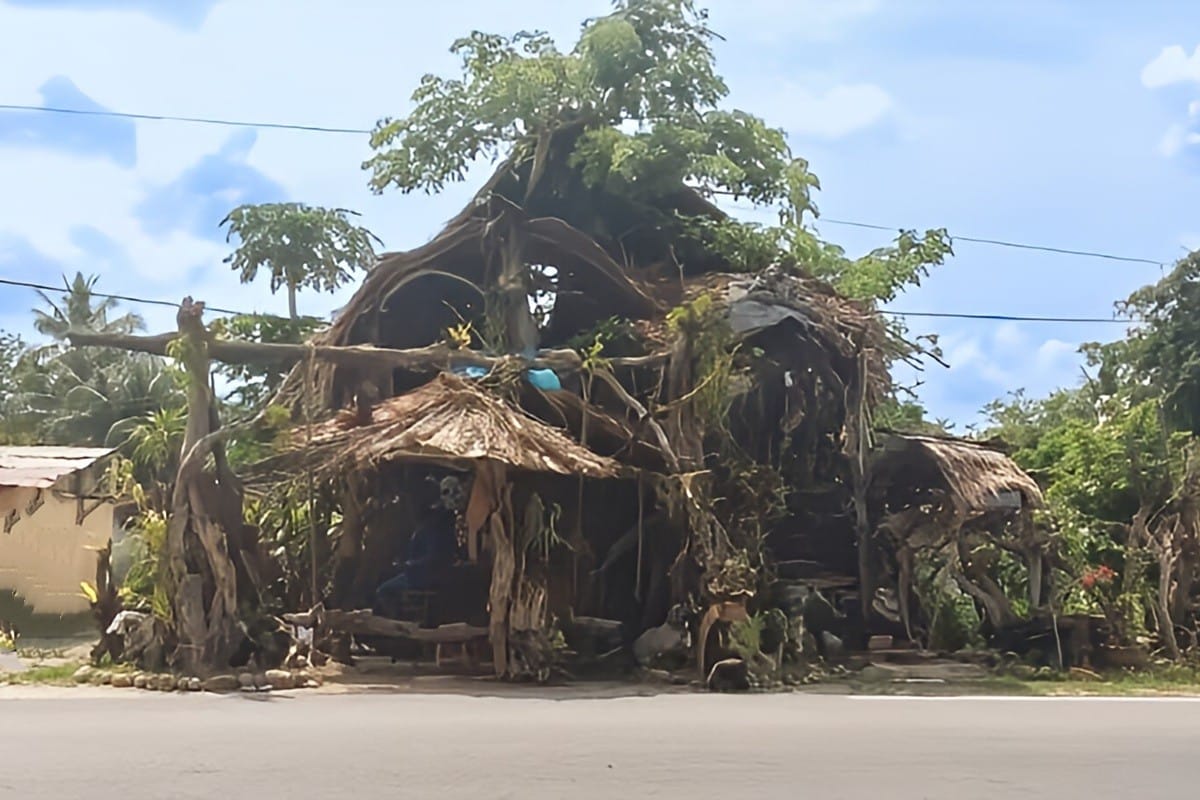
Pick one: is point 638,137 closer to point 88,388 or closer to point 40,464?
point 40,464

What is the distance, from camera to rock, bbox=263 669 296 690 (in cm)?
1034

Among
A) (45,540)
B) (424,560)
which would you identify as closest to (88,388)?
(45,540)

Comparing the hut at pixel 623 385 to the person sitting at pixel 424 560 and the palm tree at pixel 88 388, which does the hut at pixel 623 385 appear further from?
the palm tree at pixel 88 388

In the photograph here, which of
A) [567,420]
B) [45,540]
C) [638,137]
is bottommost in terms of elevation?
[45,540]

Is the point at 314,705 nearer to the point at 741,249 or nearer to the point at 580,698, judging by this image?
the point at 580,698

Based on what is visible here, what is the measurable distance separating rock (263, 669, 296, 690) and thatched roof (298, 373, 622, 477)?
1853mm

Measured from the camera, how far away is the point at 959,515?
13750mm

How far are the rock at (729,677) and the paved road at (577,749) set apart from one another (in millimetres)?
915

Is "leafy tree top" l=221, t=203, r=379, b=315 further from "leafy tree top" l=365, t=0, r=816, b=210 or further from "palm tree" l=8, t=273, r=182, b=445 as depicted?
"palm tree" l=8, t=273, r=182, b=445

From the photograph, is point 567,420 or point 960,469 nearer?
point 567,420

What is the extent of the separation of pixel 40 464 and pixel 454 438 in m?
8.97

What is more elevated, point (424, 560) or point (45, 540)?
point (45, 540)

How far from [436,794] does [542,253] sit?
947 centimetres

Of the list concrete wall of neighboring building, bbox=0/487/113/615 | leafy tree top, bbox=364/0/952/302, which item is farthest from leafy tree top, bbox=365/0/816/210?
concrete wall of neighboring building, bbox=0/487/113/615
